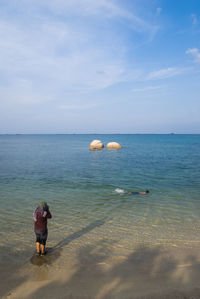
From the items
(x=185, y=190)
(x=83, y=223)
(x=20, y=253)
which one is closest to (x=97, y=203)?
(x=83, y=223)

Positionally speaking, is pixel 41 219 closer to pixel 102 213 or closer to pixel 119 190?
pixel 102 213

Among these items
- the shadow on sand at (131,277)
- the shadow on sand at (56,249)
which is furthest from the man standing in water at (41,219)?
the shadow on sand at (131,277)

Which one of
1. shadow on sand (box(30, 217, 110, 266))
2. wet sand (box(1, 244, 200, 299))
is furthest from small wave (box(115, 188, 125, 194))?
wet sand (box(1, 244, 200, 299))

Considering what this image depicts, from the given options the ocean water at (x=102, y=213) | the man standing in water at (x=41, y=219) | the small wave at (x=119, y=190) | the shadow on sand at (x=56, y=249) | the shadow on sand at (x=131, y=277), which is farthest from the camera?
the small wave at (x=119, y=190)

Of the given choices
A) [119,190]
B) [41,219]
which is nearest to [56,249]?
[41,219]

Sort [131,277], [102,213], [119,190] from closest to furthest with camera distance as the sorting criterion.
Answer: [131,277] → [102,213] → [119,190]

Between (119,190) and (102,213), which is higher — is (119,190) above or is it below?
above

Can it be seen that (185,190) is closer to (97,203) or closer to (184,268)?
(97,203)

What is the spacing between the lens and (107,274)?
5.87 meters

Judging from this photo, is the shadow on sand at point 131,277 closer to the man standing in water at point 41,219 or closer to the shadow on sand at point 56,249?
the shadow on sand at point 56,249

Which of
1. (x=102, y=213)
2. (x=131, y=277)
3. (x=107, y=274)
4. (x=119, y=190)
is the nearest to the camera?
(x=131, y=277)

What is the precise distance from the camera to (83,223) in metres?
9.91

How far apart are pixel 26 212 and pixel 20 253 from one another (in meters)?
4.43

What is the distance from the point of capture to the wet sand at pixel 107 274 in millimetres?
5043
